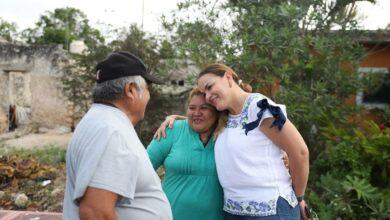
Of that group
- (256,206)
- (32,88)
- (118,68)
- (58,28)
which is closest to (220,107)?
(256,206)

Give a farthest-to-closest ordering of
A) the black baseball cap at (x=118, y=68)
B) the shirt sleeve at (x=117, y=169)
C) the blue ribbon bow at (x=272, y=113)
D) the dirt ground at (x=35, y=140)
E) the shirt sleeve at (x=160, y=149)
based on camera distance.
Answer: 1. the dirt ground at (x=35, y=140)
2. the shirt sleeve at (x=160, y=149)
3. the blue ribbon bow at (x=272, y=113)
4. the black baseball cap at (x=118, y=68)
5. the shirt sleeve at (x=117, y=169)

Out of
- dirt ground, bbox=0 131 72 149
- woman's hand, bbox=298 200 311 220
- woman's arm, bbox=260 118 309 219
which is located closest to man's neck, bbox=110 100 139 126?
woman's arm, bbox=260 118 309 219

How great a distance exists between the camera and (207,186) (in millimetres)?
2514

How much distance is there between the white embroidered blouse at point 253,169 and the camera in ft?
7.63

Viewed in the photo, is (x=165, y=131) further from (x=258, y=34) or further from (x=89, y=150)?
(x=258, y=34)

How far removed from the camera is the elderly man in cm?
170

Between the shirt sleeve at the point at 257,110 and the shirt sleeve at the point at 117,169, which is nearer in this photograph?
the shirt sleeve at the point at 117,169

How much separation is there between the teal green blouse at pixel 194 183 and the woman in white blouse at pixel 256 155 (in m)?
0.08

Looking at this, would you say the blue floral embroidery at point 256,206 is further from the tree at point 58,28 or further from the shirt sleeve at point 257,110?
the tree at point 58,28

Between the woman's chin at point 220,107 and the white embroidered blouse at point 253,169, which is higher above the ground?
the woman's chin at point 220,107

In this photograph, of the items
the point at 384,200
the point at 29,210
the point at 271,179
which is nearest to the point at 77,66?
the point at 29,210

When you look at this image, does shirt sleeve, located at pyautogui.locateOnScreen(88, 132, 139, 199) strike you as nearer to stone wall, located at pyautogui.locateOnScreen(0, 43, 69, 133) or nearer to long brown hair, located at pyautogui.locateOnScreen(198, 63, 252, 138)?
long brown hair, located at pyautogui.locateOnScreen(198, 63, 252, 138)

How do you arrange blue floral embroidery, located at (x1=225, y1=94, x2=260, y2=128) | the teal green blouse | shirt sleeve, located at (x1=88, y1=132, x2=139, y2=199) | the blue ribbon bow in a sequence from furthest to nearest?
the teal green blouse, blue floral embroidery, located at (x1=225, y1=94, x2=260, y2=128), the blue ribbon bow, shirt sleeve, located at (x1=88, y1=132, x2=139, y2=199)

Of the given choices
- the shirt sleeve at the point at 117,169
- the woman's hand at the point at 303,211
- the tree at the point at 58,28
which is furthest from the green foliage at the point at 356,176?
the tree at the point at 58,28
